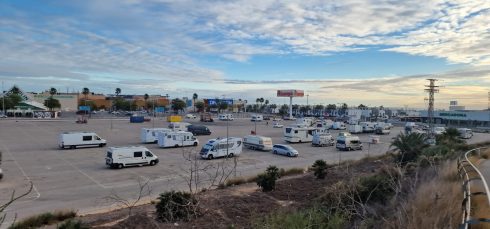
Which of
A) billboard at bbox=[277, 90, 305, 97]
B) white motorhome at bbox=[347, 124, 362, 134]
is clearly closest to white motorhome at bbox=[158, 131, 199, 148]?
white motorhome at bbox=[347, 124, 362, 134]

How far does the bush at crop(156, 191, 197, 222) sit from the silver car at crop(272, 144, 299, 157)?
2736 cm

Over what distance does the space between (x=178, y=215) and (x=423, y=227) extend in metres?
8.77

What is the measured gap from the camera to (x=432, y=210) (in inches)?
300

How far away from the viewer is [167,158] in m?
35.6

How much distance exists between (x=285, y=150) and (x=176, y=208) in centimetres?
2825

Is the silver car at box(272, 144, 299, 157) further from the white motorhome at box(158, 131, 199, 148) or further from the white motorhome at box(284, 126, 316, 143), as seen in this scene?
the white motorhome at box(284, 126, 316, 143)

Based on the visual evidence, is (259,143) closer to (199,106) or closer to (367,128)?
(367,128)

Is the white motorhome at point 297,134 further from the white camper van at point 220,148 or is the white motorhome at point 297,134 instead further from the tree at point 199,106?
the tree at point 199,106

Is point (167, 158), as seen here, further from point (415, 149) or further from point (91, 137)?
point (415, 149)

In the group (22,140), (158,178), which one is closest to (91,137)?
(22,140)

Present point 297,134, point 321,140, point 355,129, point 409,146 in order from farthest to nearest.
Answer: point 355,129
point 297,134
point 321,140
point 409,146

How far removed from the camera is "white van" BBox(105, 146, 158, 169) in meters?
29.3

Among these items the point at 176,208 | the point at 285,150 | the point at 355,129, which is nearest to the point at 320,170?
the point at 176,208

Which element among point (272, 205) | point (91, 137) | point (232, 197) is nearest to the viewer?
point (272, 205)
